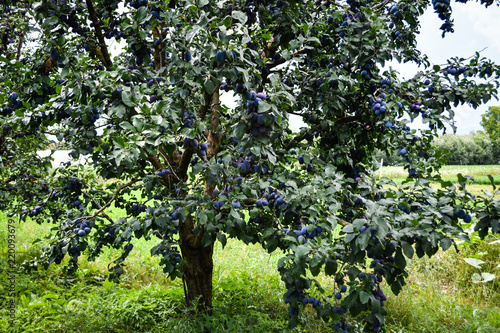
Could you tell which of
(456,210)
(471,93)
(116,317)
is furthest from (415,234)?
(116,317)

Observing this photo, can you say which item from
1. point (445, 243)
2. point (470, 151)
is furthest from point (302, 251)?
point (470, 151)

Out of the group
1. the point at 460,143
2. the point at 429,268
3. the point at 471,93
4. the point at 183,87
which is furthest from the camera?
the point at 460,143

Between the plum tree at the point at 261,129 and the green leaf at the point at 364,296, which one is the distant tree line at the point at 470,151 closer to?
the plum tree at the point at 261,129

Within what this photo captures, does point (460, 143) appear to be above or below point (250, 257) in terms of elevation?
above

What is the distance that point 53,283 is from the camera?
3762mm

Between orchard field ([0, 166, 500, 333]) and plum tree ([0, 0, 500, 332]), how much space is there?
1.47ft

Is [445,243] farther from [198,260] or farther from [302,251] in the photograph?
[198,260]

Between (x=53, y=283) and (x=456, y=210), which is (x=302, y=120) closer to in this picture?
(x=456, y=210)

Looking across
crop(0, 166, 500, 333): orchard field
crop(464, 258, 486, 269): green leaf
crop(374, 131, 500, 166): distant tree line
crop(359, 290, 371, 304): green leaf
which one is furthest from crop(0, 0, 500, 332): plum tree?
crop(374, 131, 500, 166): distant tree line

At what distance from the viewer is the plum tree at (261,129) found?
155cm

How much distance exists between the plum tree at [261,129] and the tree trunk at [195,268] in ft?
0.04

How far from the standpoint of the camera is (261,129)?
5.04 ft

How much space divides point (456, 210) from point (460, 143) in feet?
60.2

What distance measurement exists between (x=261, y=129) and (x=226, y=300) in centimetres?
240
